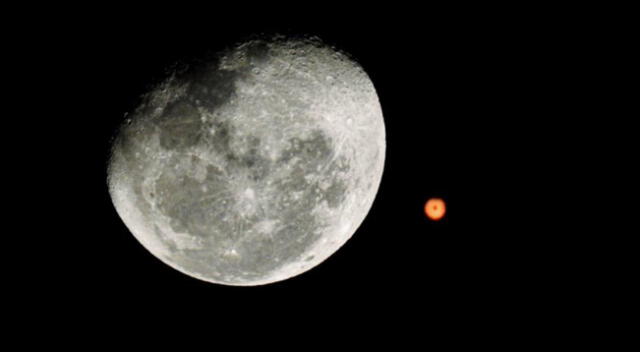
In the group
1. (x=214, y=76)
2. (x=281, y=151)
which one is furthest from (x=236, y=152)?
(x=214, y=76)

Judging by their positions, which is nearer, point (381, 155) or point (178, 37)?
point (178, 37)

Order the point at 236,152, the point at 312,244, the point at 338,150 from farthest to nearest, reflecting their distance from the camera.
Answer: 1. the point at 312,244
2. the point at 338,150
3. the point at 236,152

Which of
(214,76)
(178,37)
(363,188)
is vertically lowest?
(363,188)

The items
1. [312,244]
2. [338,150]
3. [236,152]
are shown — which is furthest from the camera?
[312,244]

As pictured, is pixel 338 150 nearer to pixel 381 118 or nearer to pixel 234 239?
pixel 381 118

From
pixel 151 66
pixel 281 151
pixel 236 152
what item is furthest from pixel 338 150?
pixel 151 66

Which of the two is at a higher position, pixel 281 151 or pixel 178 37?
pixel 178 37
